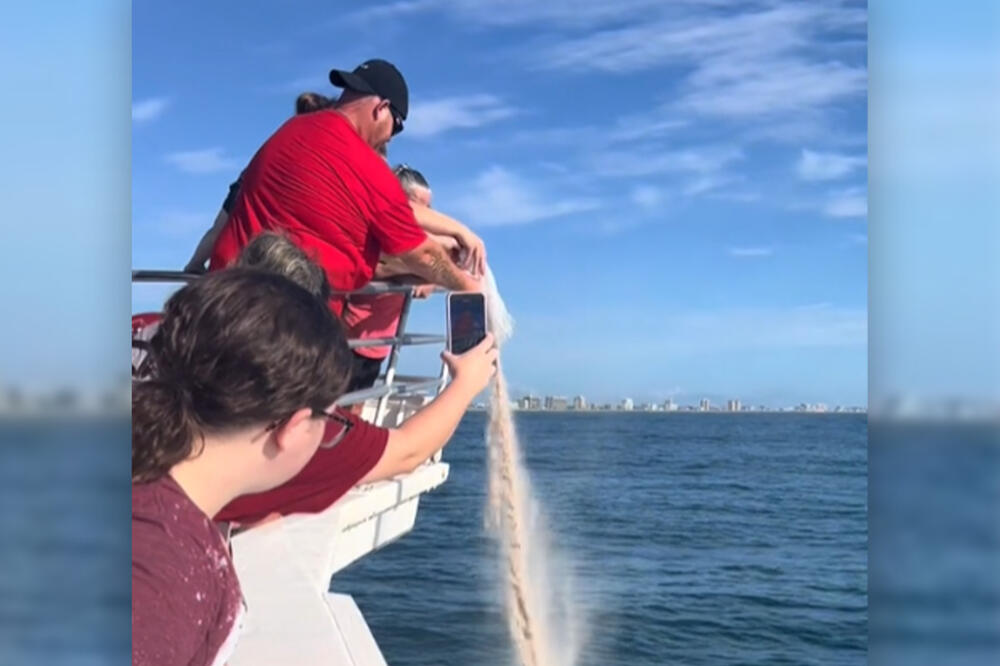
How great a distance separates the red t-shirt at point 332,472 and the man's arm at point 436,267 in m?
0.68

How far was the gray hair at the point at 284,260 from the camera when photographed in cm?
164

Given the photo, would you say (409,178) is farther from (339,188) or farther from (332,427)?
(332,427)

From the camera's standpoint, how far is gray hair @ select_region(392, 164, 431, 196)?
2.68 metres

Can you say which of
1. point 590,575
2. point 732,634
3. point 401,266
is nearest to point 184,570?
point 401,266

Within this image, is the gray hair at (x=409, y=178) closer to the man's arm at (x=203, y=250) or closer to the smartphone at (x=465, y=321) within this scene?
the man's arm at (x=203, y=250)

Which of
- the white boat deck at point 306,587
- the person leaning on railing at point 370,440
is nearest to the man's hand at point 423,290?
the white boat deck at point 306,587

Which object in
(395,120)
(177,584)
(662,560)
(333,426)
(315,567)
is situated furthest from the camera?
Result: (662,560)

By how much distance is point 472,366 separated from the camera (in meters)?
1.56

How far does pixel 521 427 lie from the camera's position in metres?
2.83

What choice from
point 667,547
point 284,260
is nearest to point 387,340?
point 284,260

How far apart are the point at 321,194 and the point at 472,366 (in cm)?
66

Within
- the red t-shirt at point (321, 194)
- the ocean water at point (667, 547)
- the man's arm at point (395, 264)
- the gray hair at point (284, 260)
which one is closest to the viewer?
the ocean water at point (667, 547)

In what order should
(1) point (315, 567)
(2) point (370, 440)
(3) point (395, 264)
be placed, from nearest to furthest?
(2) point (370, 440) < (1) point (315, 567) < (3) point (395, 264)

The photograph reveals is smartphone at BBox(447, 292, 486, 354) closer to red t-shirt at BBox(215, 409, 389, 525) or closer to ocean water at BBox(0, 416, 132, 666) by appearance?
red t-shirt at BBox(215, 409, 389, 525)
